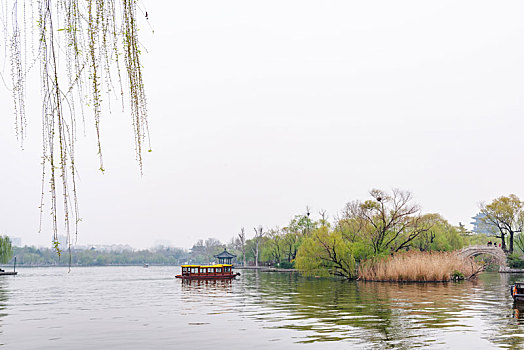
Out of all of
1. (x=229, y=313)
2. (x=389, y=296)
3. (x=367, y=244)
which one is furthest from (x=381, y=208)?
(x=229, y=313)

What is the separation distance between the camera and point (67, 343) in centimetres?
1603

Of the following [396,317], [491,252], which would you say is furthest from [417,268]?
[491,252]

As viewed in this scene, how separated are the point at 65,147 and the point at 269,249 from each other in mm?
99534

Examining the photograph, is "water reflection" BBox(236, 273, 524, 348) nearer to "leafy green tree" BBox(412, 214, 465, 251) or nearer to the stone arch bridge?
"leafy green tree" BBox(412, 214, 465, 251)

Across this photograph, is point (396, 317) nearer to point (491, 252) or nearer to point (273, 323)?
point (273, 323)

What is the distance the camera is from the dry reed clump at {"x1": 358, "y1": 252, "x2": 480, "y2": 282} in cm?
4300

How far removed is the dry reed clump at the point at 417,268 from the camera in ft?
141

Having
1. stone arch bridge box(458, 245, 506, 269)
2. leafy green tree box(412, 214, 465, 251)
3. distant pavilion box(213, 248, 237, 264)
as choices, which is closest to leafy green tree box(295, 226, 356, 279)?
leafy green tree box(412, 214, 465, 251)

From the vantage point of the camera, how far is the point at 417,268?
141ft

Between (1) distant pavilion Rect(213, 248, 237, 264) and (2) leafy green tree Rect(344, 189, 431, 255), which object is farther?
(1) distant pavilion Rect(213, 248, 237, 264)

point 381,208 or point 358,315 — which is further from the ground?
point 381,208

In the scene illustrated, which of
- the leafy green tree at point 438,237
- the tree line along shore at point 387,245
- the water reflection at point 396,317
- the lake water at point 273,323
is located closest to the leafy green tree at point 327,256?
the tree line along shore at point 387,245

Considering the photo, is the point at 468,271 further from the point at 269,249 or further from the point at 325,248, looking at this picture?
the point at 269,249

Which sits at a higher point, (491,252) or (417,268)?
(417,268)
